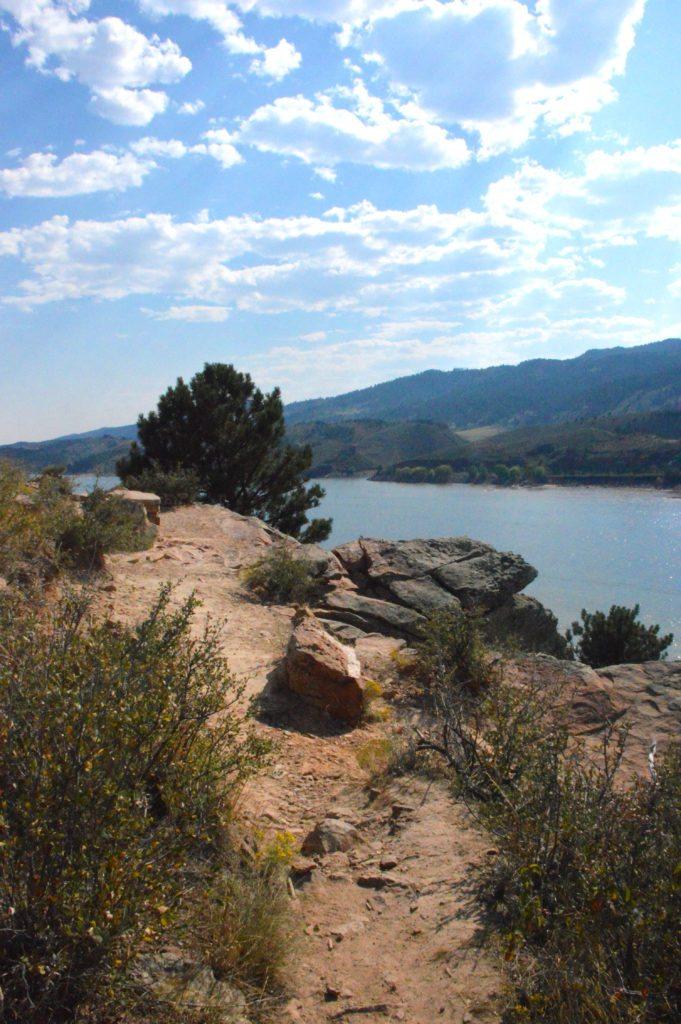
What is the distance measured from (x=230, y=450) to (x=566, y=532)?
1654cm

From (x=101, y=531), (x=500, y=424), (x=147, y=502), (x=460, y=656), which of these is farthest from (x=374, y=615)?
(x=500, y=424)

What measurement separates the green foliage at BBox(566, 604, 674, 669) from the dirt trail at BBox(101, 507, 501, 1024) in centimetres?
1220

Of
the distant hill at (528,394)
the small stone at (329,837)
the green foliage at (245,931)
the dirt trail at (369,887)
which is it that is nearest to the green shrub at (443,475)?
the dirt trail at (369,887)

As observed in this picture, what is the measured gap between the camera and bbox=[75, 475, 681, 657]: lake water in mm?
22484

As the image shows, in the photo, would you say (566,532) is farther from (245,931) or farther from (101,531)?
(245,931)

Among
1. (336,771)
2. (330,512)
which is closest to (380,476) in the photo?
(330,512)

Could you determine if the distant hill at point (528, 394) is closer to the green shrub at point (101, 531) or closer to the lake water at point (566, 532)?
the lake water at point (566, 532)

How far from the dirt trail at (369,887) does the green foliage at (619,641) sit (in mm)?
12199

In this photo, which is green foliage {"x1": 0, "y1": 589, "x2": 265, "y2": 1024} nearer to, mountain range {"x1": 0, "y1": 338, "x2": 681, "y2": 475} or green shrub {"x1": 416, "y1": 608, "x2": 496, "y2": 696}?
green shrub {"x1": 416, "y1": 608, "x2": 496, "y2": 696}

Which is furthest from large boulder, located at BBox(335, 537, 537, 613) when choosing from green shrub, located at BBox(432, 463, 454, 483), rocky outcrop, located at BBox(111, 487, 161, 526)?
green shrub, located at BBox(432, 463, 454, 483)

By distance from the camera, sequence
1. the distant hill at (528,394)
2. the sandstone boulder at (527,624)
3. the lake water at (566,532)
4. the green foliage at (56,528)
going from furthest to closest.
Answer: the distant hill at (528,394) < the lake water at (566,532) < the sandstone boulder at (527,624) < the green foliage at (56,528)

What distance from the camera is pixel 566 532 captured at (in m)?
31.2

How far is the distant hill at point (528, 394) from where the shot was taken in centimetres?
12231

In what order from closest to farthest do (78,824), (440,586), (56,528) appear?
(78,824) → (56,528) → (440,586)
